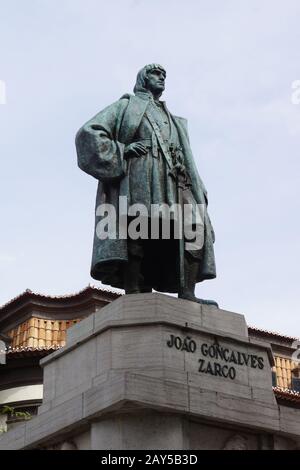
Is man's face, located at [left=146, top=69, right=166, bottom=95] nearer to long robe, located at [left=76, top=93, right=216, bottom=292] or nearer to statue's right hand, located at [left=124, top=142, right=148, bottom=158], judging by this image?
long robe, located at [left=76, top=93, right=216, bottom=292]

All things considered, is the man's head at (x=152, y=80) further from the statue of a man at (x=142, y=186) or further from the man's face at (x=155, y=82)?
the statue of a man at (x=142, y=186)

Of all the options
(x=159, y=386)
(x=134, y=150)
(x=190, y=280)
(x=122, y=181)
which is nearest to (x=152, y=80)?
(x=134, y=150)

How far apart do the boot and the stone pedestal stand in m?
0.42

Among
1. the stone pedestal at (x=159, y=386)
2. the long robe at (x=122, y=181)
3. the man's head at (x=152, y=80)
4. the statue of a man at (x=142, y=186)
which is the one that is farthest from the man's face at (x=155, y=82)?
the stone pedestal at (x=159, y=386)

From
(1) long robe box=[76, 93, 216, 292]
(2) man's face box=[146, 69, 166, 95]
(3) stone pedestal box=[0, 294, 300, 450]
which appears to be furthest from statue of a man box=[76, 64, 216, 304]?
(3) stone pedestal box=[0, 294, 300, 450]

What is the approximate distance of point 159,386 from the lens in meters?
8.31

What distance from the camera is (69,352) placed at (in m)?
9.51

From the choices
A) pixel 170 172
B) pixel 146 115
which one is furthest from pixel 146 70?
pixel 170 172

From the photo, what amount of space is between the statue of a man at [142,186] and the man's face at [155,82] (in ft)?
1.18

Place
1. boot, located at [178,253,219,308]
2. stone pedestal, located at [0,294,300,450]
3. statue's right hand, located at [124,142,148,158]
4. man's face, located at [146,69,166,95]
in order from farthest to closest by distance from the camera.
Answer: man's face, located at [146,69,166,95], statue's right hand, located at [124,142,148,158], boot, located at [178,253,219,308], stone pedestal, located at [0,294,300,450]

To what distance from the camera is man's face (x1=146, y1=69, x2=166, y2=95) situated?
36.9 ft

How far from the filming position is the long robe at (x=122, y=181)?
10047 millimetres
